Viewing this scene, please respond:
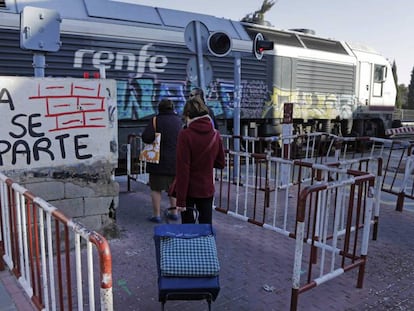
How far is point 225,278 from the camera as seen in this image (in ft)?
12.0

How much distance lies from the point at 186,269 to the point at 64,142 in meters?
2.05

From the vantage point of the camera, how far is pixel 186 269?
2.62m

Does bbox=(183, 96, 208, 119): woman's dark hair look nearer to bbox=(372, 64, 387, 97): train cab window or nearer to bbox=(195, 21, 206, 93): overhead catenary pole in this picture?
bbox=(195, 21, 206, 93): overhead catenary pole

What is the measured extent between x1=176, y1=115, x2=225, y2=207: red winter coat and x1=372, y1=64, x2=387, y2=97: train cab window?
1189 cm

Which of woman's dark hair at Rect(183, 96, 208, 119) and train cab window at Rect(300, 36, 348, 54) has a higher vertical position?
train cab window at Rect(300, 36, 348, 54)

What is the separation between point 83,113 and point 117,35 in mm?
4063

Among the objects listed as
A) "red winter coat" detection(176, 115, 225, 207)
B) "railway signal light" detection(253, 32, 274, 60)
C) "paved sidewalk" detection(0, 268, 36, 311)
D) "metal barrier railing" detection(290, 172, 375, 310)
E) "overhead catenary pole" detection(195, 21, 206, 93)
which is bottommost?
"paved sidewalk" detection(0, 268, 36, 311)

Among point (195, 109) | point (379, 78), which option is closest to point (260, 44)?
point (195, 109)

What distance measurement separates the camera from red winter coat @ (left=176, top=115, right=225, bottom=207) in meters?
3.48

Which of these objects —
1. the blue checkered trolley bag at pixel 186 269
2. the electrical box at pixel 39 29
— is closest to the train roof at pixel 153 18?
the electrical box at pixel 39 29

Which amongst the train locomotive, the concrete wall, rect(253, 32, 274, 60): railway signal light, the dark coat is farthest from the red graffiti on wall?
rect(253, 32, 274, 60): railway signal light

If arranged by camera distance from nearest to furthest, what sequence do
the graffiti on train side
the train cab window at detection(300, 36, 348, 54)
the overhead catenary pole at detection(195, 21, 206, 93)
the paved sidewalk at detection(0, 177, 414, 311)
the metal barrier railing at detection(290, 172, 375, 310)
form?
the metal barrier railing at detection(290, 172, 375, 310) < the paved sidewalk at detection(0, 177, 414, 311) < the overhead catenary pole at detection(195, 21, 206, 93) < the graffiti on train side < the train cab window at detection(300, 36, 348, 54)

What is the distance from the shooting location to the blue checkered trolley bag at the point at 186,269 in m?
2.61

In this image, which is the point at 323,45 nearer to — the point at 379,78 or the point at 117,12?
the point at 379,78
